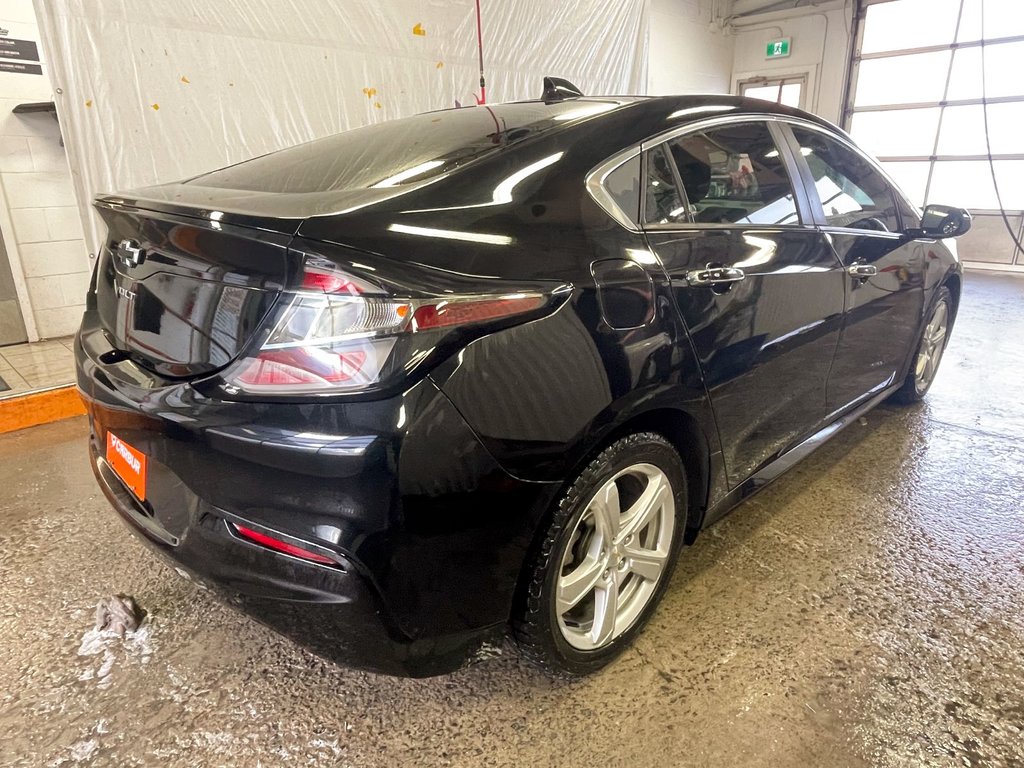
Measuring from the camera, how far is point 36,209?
14.4 ft

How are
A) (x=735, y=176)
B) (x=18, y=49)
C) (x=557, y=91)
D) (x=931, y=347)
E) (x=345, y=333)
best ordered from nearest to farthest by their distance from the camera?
(x=345, y=333) → (x=735, y=176) → (x=557, y=91) → (x=931, y=347) → (x=18, y=49)

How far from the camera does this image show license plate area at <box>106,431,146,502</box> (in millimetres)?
1418

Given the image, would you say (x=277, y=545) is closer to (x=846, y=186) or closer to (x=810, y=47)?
(x=846, y=186)

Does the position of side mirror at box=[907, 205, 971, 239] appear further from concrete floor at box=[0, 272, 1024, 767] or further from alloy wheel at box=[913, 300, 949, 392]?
concrete floor at box=[0, 272, 1024, 767]

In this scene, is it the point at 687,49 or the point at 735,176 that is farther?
the point at 687,49

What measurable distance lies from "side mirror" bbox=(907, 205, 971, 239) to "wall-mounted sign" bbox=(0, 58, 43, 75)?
16.6ft

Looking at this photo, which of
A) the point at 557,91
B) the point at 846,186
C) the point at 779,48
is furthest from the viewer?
the point at 779,48

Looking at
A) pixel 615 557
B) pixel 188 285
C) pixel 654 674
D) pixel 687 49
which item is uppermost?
pixel 687 49

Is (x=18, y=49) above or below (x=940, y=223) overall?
above

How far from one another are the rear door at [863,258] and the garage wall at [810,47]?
855 cm

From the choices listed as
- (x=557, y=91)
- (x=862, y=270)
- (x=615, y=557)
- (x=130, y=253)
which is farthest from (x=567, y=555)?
(x=862, y=270)

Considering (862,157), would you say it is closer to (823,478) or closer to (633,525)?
(823,478)

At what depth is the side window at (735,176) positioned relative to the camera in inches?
70.4

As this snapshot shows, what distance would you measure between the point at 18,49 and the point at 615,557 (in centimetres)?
485
